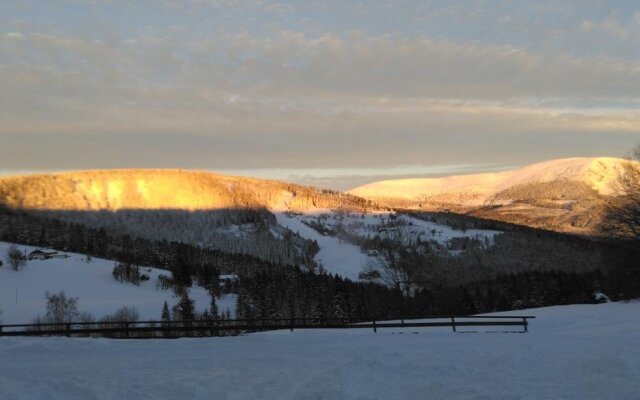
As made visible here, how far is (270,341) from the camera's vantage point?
996 inches

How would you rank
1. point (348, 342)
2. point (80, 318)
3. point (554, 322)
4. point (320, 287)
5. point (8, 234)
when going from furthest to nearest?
point (8, 234)
point (320, 287)
point (80, 318)
point (554, 322)
point (348, 342)

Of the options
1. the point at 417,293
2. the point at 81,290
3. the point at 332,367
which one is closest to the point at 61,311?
the point at 81,290

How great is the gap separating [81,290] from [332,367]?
113253 millimetres

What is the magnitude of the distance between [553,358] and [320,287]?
3243 inches

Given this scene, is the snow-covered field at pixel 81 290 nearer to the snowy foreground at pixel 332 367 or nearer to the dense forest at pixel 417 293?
the dense forest at pixel 417 293

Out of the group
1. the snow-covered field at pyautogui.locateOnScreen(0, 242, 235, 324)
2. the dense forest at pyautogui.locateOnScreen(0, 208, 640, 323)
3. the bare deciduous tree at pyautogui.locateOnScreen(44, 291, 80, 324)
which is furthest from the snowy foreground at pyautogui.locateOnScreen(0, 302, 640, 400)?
the snow-covered field at pyautogui.locateOnScreen(0, 242, 235, 324)

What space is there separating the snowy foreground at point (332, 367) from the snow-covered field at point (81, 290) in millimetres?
77504

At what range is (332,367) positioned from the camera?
17.2 metres

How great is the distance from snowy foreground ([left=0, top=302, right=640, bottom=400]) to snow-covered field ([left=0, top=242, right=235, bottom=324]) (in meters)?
77.5

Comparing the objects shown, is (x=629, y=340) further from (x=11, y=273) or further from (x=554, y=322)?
(x=11, y=273)

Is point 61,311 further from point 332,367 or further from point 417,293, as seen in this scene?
point 332,367

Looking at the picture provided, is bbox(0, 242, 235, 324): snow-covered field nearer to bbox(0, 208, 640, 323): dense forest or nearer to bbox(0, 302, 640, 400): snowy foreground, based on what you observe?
bbox(0, 208, 640, 323): dense forest

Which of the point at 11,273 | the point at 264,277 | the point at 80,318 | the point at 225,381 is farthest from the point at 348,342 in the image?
the point at 11,273

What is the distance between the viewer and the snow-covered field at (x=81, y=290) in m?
98.7
